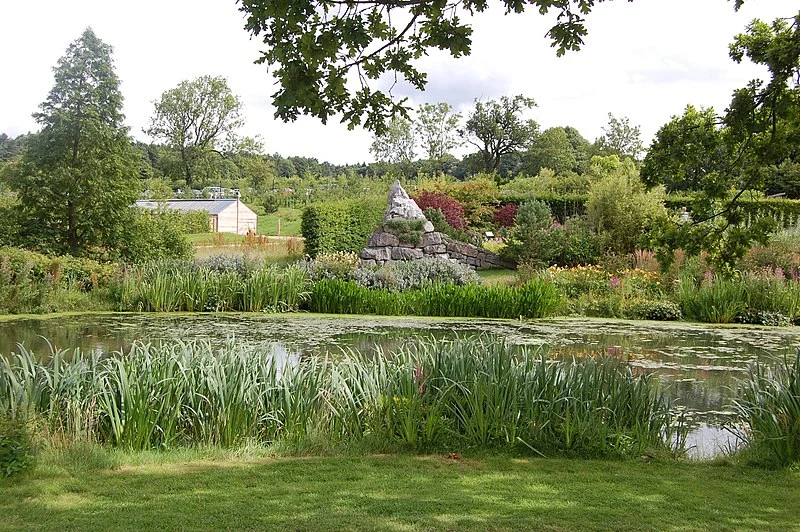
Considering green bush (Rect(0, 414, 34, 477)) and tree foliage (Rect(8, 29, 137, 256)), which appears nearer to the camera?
green bush (Rect(0, 414, 34, 477))

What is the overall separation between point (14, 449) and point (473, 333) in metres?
6.71

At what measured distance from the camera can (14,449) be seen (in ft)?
13.1

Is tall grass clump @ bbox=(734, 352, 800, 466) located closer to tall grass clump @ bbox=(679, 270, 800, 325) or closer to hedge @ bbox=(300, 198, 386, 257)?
tall grass clump @ bbox=(679, 270, 800, 325)

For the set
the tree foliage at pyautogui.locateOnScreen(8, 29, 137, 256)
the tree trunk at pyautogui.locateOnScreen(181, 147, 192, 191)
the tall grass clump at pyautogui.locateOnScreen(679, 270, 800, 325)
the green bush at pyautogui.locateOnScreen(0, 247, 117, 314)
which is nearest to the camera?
the green bush at pyautogui.locateOnScreen(0, 247, 117, 314)

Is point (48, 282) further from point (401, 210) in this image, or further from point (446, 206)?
point (446, 206)

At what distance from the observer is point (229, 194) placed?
140 feet

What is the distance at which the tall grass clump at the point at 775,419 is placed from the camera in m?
4.69

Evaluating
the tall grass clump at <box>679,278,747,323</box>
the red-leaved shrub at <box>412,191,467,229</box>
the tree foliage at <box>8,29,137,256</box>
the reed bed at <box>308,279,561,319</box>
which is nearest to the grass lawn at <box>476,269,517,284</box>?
the red-leaved shrub at <box>412,191,467,229</box>

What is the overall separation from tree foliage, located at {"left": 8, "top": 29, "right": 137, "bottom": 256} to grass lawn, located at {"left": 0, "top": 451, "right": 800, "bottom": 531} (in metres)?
12.4

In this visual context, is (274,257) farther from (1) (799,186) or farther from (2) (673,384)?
(1) (799,186)

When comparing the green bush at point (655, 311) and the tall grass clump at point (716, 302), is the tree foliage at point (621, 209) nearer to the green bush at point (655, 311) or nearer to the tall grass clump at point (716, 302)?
the green bush at point (655, 311)

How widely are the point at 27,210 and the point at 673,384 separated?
44.7 feet

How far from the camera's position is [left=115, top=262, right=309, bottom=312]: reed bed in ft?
40.2

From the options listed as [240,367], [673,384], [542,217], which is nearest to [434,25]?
[240,367]
